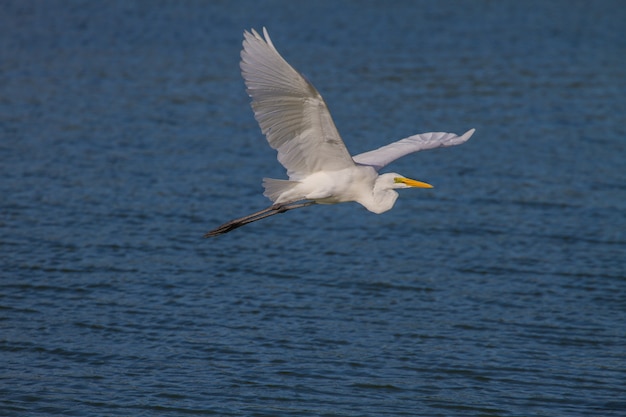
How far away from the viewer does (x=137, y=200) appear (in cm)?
1441

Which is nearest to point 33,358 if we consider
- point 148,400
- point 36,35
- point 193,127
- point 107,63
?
point 148,400

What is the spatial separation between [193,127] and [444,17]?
12533 millimetres

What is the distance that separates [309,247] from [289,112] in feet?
16.2

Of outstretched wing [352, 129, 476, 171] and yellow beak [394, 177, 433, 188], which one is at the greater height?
outstretched wing [352, 129, 476, 171]

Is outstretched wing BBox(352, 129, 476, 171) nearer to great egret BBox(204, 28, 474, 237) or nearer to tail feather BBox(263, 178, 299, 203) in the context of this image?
great egret BBox(204, 28, 474, 237)

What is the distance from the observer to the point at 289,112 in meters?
8.22

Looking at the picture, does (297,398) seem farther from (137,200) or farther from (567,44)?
(567,44)

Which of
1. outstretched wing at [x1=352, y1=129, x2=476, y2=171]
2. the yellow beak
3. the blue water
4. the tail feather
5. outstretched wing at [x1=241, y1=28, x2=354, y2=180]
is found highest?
outstretched wing at [x1=241, y1=28, x2=354, y2=180]

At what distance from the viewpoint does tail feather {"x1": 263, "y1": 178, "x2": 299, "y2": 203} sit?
30.4ft

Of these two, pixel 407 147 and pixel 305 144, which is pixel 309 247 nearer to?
pixel 407 147

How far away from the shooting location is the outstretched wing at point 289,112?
7707mm

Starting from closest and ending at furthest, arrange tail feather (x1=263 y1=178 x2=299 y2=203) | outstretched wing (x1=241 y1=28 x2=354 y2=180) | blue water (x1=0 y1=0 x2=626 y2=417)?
outstretched wing (x1=241 y1=28 x2=354 y2=180) → tail feather (x1=263 y1=178 x2=299 y2=203) → blue water (x1=0 y1=0 x2=626 y2=417)

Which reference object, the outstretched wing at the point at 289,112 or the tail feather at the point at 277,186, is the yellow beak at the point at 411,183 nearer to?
the outstretched wing at the point at 289,112

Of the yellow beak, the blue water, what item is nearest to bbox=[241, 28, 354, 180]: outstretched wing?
the yellow beak
